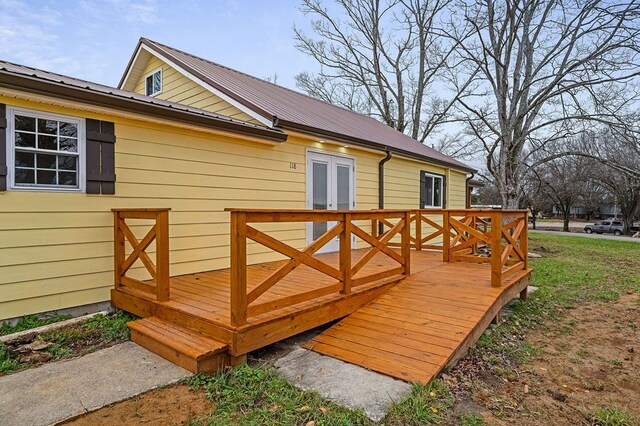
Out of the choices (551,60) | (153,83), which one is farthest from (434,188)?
(153,83)

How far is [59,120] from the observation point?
12.7ft

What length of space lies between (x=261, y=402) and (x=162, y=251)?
181 cm

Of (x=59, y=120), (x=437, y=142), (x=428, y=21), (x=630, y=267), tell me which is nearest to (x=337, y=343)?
(x=59, y=120)

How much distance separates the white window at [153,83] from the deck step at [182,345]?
6312 millimetres

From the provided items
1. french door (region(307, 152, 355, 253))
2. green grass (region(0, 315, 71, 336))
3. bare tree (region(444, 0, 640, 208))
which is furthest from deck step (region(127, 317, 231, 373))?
bare tree (region(444, 0, 640, 208))

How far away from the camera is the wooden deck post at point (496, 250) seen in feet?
15.6

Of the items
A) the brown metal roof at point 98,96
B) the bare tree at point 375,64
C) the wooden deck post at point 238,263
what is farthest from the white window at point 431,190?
the bare tree at point 375,64

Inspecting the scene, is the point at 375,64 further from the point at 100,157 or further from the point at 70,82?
the point at 100,157

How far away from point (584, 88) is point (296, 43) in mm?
13198

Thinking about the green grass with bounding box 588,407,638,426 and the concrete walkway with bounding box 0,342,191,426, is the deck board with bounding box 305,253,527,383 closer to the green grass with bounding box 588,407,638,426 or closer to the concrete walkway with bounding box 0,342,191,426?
the green grass with bounding box 588,407,638,426

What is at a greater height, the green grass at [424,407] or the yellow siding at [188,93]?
the yellow siding at [188,93]

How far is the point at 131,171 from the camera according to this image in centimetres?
443

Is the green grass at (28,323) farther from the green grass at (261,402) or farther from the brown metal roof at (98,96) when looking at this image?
the brown metal roof at (98,96)

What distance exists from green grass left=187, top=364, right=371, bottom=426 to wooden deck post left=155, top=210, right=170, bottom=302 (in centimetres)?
117
